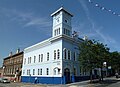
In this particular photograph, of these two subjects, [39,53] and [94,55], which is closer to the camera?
[94,55]

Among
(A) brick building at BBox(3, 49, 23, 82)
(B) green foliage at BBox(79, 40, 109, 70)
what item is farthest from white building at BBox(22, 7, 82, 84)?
(A) brick building at BBox(3, 49, 23, 82)

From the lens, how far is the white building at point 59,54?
4172cm

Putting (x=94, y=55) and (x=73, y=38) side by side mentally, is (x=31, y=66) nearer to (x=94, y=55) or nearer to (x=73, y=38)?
(x=73, y=38)

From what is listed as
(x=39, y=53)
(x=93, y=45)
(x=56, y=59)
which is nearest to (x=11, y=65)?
(x=39, y=53)

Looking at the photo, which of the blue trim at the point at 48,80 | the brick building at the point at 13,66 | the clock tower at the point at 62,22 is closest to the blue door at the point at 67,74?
the blue trim at the point at 48,80

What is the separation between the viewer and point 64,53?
4200 cm

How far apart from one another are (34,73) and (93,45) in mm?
20307

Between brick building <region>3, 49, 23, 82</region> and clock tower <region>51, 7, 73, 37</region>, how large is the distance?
21702 mm

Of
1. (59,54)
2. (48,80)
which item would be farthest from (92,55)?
(48,80)

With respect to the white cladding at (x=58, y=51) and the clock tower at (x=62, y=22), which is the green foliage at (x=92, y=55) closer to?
the white cladding at (x=58, y=51)

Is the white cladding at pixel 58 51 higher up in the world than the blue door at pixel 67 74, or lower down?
higher up

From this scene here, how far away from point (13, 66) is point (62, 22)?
33.6 metres

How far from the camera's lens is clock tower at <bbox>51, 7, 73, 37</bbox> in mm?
43500

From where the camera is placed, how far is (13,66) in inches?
2729
